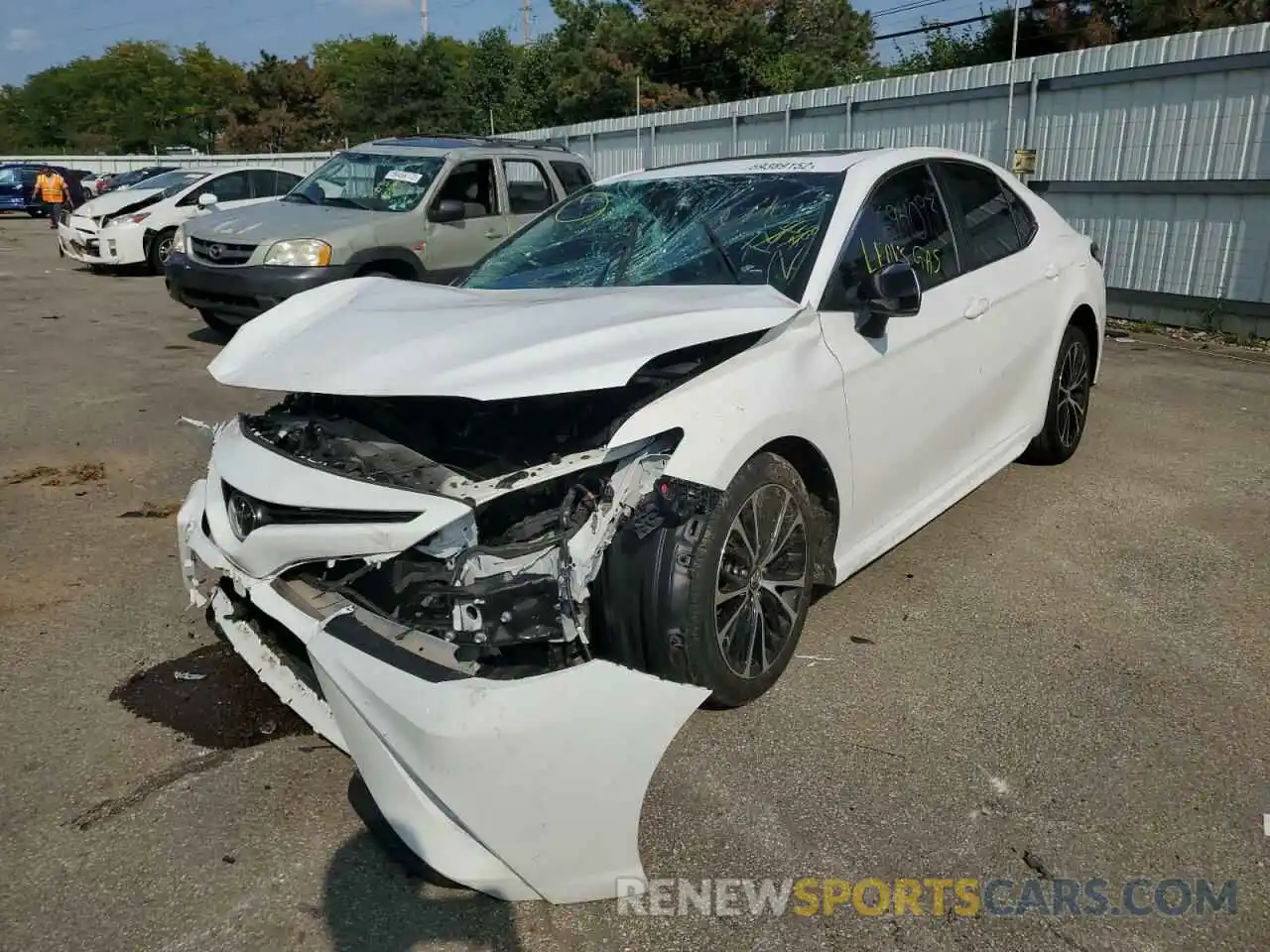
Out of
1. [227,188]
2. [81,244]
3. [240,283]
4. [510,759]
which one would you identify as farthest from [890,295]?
[81,244]

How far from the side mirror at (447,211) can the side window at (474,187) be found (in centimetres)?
22

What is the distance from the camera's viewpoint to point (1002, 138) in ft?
36.2

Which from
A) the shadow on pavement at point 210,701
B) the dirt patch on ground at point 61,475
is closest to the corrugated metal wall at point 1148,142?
the shadow on pavement at point 210,701

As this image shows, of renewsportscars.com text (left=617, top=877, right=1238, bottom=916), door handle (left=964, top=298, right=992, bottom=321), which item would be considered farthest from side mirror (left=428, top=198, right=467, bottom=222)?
renewsportscars.com text (left=617, top=877, right=1238, bottom=916)

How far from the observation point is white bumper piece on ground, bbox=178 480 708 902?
2168 millimetres

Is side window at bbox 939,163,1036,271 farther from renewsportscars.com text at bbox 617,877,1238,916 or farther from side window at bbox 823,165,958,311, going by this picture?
renewsportscars.com text at bbox 617,877,1238,916

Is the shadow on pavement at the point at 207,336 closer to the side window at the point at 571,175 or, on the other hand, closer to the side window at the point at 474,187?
the side window at the point at 474,187

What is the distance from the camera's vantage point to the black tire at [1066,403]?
16.8 feet

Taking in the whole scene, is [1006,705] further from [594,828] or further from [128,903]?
[128,903]

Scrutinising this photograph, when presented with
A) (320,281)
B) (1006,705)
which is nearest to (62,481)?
(320,281)

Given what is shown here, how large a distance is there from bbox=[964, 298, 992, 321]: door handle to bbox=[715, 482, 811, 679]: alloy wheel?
1479 millimetres

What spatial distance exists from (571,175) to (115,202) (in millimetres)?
8394

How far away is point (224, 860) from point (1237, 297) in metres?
9.72

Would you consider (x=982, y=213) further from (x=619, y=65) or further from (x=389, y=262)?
(x=619, y=65)
